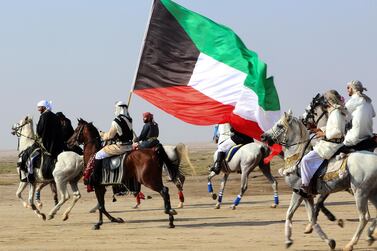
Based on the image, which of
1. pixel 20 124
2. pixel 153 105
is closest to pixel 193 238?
pixel 153 105

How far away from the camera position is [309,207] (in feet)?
48.4

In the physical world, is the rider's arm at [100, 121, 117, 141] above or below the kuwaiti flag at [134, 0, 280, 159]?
below

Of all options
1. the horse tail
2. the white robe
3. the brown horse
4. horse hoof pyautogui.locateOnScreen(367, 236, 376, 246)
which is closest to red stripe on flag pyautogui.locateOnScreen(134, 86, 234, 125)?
the brown horse

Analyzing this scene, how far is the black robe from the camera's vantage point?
20766mm

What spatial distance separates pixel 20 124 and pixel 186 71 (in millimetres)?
4796

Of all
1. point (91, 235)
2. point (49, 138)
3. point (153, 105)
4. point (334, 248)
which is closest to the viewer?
point (334, 248)

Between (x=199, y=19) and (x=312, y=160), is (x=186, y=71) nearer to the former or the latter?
(x=199, y=19)

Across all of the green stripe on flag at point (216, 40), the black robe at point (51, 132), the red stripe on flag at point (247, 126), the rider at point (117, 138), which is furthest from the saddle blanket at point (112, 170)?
the green stripe on flag at point (216, 40)

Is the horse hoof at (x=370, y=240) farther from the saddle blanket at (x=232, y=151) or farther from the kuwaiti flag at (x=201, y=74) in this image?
the saddle blanket at (x=232, y=151)

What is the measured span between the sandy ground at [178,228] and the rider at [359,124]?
67.0 inches

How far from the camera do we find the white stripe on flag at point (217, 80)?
63.1 feet

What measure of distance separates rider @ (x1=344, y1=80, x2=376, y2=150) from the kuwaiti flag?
160 inches

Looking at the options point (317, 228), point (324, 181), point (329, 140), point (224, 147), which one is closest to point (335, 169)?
point (324, 181)

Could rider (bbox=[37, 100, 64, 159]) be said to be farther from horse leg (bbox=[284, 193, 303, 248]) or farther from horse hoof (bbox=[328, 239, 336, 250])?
horse hoof (bbox=[328, 239, 336, 250])
